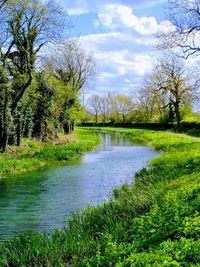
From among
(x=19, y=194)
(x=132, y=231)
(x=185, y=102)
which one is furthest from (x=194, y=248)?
(x=185, y=102)

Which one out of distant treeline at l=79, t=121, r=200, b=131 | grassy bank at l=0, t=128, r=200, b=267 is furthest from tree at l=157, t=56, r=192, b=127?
grassy bank at l=0, t=128, r=200, b=267

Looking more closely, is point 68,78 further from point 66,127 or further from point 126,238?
point 126,238

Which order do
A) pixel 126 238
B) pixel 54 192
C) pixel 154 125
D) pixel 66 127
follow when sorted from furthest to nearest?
pixel 154 125 → pixel 66 127 → pixel 54 192 → pixel 126 238

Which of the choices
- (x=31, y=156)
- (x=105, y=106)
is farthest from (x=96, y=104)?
(x=31, y=156)

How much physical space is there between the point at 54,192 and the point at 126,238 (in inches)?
427

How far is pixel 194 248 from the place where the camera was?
25.5 ft

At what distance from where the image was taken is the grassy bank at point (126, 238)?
7.93 metres

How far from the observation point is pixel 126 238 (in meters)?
10.4

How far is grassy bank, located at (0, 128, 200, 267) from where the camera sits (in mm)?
7926

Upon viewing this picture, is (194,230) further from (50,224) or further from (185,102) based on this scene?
(185,102)

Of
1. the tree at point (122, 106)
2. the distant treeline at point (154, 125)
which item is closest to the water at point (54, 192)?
the distant treeline at point (154, 125)

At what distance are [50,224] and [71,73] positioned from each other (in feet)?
172

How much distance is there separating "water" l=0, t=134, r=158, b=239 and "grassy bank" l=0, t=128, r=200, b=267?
1880 millimetres

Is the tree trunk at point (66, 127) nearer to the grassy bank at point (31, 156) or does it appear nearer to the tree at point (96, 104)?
the grassy bank at point (31, 156)
